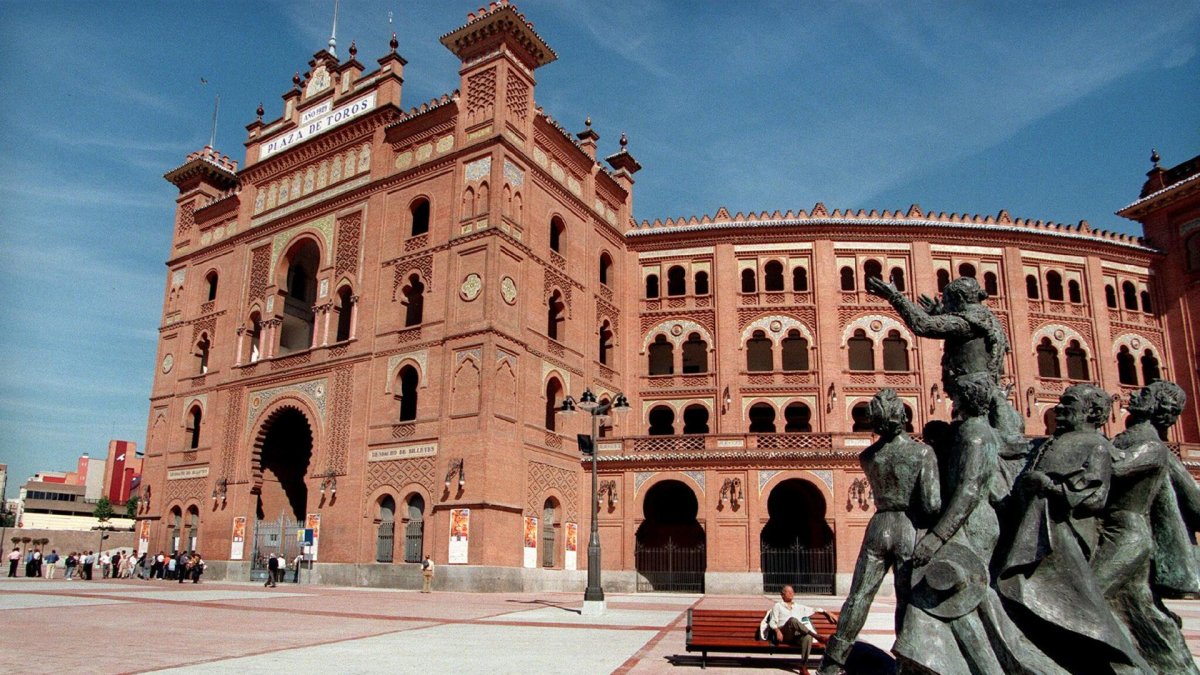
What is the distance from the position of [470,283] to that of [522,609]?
12235mm

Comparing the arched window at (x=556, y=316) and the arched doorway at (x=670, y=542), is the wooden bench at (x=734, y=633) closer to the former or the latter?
the arched doorway at (x=670, y=542)

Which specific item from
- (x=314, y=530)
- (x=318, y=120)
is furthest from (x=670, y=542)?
(x=318, y=120)

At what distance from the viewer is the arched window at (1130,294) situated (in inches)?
1403

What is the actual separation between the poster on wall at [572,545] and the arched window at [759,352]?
936cm

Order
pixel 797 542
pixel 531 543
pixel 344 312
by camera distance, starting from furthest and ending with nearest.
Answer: pixel 344 312 → pixel 797 542 → pixel 531 543

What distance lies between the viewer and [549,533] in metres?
28.7

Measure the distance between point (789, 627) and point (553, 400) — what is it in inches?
835

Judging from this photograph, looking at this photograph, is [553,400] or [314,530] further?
[553,400]

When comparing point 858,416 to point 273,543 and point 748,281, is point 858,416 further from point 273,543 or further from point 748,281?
point 273,543

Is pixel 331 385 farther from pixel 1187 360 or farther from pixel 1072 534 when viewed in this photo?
pixel 1187 360

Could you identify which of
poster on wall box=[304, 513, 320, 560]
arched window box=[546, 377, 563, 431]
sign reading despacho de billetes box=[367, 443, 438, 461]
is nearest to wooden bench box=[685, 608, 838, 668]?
sign reading despacho de billetes box=[367, 443, 438, 461]

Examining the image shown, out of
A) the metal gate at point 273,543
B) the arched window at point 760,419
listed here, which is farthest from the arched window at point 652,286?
the metal gate at point 273,543

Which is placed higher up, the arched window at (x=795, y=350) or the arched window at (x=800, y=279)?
the arched window at (x=800, y=279)

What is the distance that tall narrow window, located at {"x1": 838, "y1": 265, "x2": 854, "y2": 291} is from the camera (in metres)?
34.3
